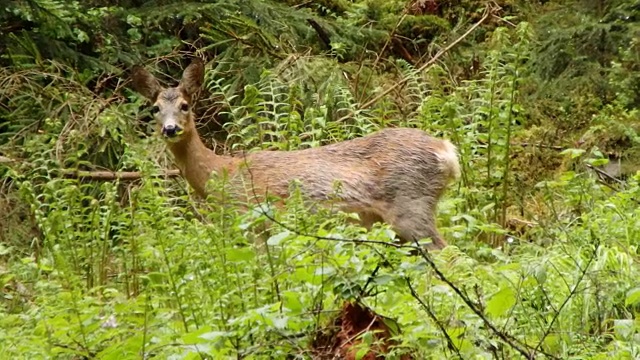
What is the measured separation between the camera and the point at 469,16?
1363cm

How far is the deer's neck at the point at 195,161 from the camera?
317 inches

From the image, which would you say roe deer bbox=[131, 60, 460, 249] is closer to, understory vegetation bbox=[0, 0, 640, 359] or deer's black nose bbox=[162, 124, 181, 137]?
deer's black nose bbox=[162, 124, 181, 137]

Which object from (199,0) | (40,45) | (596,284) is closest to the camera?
(596,284)

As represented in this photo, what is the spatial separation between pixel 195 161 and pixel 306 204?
104cm

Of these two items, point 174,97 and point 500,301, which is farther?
point 174,97

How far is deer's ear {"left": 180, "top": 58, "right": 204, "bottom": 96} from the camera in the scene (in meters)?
8.33

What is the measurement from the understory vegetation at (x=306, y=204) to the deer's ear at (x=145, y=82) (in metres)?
0.36

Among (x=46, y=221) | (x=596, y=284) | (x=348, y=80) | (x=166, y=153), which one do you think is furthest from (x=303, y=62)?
(x=596, y=284)

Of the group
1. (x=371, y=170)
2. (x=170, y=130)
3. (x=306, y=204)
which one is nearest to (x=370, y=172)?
(x=371, y=170)

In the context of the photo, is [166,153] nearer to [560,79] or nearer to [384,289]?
[560,79]

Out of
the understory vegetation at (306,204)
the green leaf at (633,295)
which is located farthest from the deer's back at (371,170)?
the green leaf at (633,295)

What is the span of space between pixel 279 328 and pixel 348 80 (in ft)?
22.0

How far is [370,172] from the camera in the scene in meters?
7.86

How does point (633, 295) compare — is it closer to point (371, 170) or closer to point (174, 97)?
point (371, 170)
